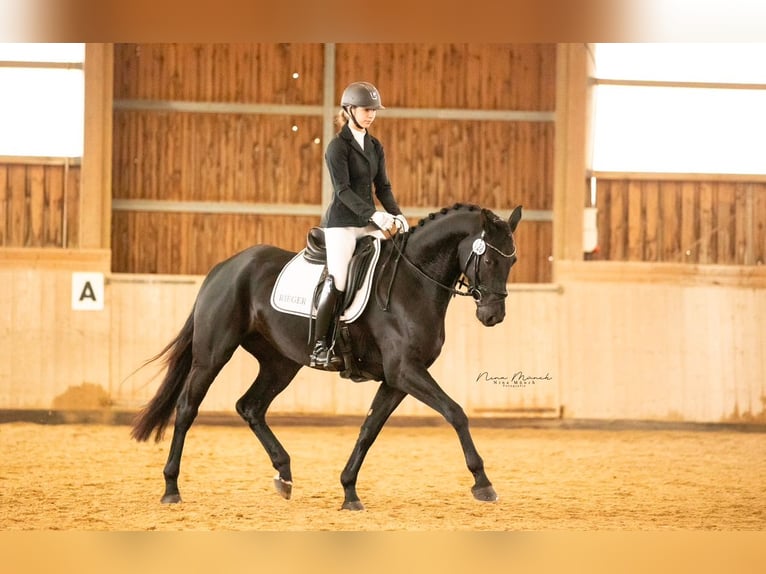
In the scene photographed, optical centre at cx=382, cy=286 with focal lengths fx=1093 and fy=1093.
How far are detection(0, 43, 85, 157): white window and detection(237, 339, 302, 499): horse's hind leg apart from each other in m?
4.63

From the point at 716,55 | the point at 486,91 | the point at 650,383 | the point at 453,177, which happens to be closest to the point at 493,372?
the point at 650,383

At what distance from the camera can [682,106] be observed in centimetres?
973

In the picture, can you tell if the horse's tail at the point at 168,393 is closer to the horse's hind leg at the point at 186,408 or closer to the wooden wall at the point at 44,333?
the horse's hind leg at the point at 186,408

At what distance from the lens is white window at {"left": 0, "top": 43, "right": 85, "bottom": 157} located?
9.55m

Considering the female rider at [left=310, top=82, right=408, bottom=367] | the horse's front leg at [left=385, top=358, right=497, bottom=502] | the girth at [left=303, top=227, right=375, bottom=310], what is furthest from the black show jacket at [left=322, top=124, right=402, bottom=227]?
the horse's front leg at [left=385, top=358, right=497, bottom=502]

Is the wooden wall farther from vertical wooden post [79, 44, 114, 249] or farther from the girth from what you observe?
the girth

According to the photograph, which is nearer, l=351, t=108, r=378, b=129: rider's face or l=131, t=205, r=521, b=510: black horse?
l=131, t=205, r=521, b=510: black horse

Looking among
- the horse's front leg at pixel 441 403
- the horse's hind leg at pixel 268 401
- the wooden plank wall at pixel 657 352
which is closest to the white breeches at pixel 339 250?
the horse's front leg at pixel 441 403

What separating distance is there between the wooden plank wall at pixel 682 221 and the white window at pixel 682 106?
21cm

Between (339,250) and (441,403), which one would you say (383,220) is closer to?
(339,250)

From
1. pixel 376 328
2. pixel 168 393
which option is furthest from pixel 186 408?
pixel 376 328

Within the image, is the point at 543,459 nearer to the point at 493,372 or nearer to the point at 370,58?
the point at 493,372

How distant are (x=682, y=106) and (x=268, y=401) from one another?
5636 millimetres
